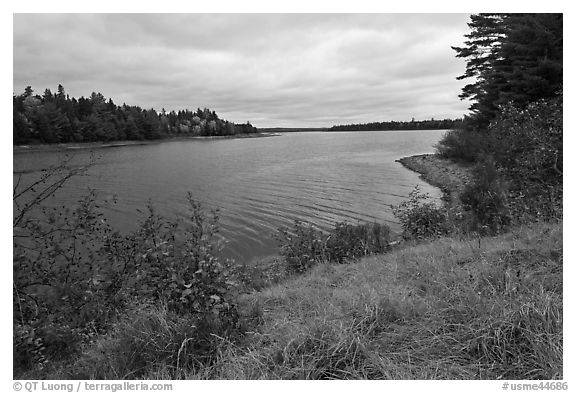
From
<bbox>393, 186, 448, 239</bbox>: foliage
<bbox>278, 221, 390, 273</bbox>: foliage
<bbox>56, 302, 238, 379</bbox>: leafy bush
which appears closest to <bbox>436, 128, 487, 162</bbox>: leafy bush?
<bbox>393, 186, 448, 239</bbox>: foliage

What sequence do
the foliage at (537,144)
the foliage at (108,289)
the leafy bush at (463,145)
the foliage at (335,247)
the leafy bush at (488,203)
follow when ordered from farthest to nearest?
the leafy bush at (463,145) < the foliage at (335,247) < the leafy bush at (488,203) < the foliage at (537,144) < the foliage at (108,289)

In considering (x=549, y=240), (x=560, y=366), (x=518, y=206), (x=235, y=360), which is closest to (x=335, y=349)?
(x=235, y=360)

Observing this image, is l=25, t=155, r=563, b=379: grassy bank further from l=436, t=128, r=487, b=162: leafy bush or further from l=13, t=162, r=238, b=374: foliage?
l=436, t=128, r=487, b=162: leafy bush

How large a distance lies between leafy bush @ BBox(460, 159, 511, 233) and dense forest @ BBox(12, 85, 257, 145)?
29.9 metres

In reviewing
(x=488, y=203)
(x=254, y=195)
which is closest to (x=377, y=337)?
(x=488, y=203)

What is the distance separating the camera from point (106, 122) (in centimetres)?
6369

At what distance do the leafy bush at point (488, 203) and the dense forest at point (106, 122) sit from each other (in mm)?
29907

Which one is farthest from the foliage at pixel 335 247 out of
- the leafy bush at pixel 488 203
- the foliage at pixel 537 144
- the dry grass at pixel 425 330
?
the foliage at pixel 537 144

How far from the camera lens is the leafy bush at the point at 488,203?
7438 mm

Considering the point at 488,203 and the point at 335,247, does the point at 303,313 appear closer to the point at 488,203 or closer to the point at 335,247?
the point at 335,247

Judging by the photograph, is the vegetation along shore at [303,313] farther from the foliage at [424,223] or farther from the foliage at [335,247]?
the foliage at [424,223]

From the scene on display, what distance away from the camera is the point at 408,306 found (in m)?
3.52

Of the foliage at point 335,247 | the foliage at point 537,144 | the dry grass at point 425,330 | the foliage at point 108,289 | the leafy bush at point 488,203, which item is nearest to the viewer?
the dry grass at point 425,330
